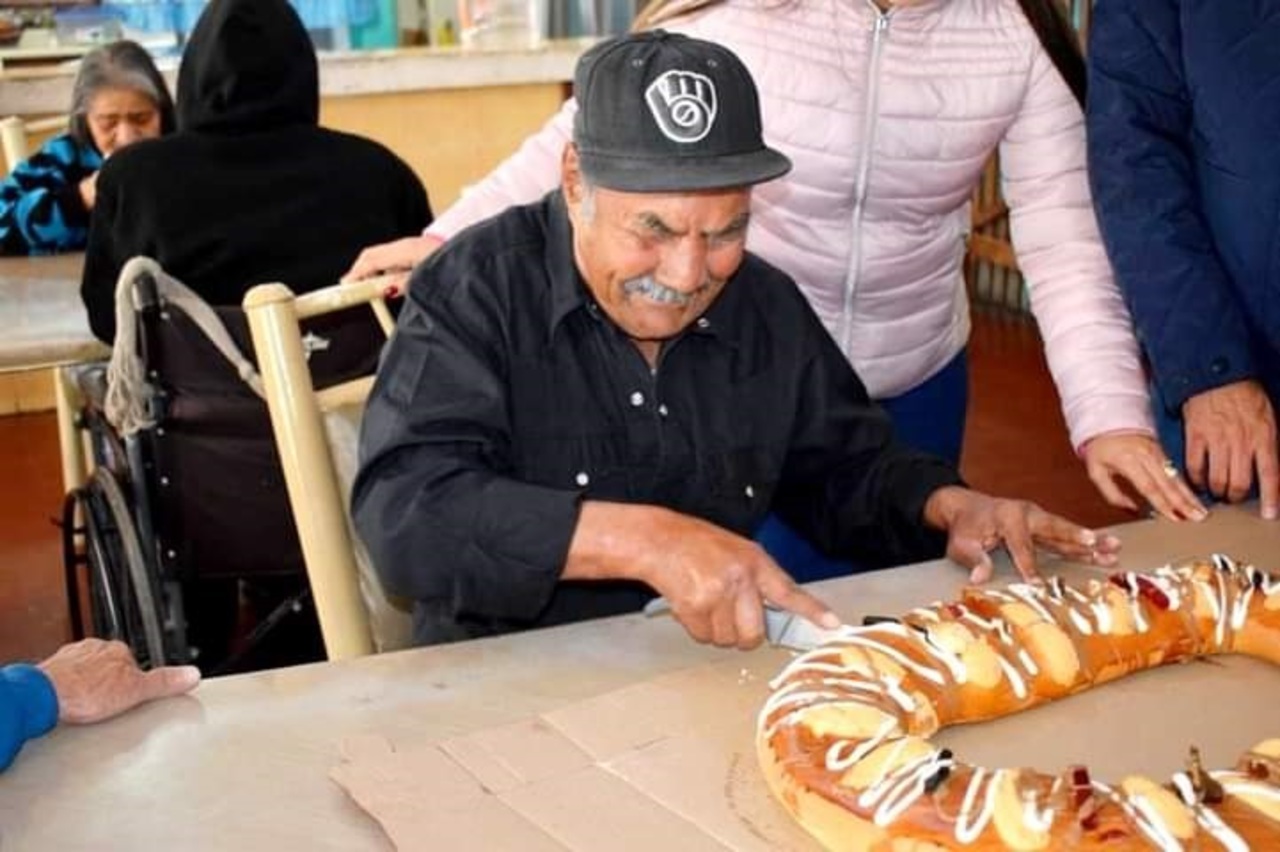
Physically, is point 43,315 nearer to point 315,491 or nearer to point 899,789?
point 315,491

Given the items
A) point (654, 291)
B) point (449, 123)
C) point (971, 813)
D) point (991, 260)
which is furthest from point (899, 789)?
point (991, 260)

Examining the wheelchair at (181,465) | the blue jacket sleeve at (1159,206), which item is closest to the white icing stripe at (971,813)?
the blue jacket sleeve at (1159,206)

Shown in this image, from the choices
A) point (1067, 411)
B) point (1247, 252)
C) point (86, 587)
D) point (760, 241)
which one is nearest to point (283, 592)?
point (86, 587)

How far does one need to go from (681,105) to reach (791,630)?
464mm

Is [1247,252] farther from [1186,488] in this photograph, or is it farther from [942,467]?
[942,467]

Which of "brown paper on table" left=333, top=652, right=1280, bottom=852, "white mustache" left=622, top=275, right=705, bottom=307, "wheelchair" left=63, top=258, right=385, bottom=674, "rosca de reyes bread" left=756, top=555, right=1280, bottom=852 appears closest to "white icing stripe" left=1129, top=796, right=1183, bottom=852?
"rosca de reyes bread" left=756, top=555, right=1280, bottom=852

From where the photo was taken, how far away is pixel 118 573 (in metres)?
2.93

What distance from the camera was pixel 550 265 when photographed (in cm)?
165

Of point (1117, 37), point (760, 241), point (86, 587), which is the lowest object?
point (86, 587)

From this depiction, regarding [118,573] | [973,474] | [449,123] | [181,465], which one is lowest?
[973,474]

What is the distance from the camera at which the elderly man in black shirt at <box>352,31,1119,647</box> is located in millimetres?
1461

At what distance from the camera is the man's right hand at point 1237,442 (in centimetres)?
175

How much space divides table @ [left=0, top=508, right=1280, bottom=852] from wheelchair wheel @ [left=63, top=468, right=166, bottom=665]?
4.43 ft

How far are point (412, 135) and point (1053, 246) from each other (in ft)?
11.4
